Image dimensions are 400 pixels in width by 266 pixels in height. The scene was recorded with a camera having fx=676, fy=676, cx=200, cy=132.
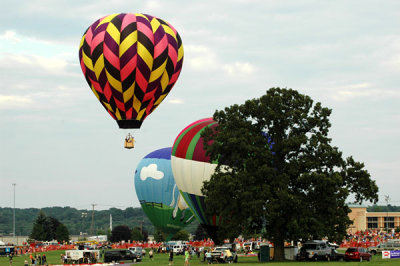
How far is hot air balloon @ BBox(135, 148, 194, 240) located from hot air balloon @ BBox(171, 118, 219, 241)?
1053 inches

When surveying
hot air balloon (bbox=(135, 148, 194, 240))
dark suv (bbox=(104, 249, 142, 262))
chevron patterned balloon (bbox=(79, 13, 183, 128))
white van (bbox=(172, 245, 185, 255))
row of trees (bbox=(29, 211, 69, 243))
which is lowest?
row of trees (bbox=(29, 211, 69, 243))

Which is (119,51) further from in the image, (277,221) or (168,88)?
(277,221)

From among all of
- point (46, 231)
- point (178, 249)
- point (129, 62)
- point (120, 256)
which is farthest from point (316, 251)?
point (46, 231)

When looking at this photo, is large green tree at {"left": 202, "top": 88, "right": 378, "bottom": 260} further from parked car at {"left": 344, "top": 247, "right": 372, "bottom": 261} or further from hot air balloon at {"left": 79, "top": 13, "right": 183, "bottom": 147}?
hot air balloon at {"left": 79, "top": 13, "right": 183, "bottom": 147}

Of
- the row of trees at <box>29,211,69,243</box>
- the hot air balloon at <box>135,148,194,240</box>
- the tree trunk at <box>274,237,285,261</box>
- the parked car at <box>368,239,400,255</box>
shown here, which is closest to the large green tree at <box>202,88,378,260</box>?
the tree trunk at <box>274,237,285,261</box>

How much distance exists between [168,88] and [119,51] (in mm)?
5900

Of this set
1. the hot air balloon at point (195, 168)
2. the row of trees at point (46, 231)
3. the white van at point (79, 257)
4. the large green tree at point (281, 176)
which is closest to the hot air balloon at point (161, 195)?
the hot air balloon at point (195, 168)

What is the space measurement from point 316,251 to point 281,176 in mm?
8213

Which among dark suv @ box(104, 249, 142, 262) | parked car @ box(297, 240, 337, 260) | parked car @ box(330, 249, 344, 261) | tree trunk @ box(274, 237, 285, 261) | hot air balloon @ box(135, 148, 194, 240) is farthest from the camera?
hot air balloon @ box(135, 148, 194, 240)

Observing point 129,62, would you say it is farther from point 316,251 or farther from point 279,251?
point 316,251

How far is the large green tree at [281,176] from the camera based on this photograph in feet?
171

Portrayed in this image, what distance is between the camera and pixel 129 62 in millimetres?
50438

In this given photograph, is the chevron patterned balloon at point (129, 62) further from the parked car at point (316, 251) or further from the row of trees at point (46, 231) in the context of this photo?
the row of trees at point (46, 231)

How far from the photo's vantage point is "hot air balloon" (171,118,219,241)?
210 ft
